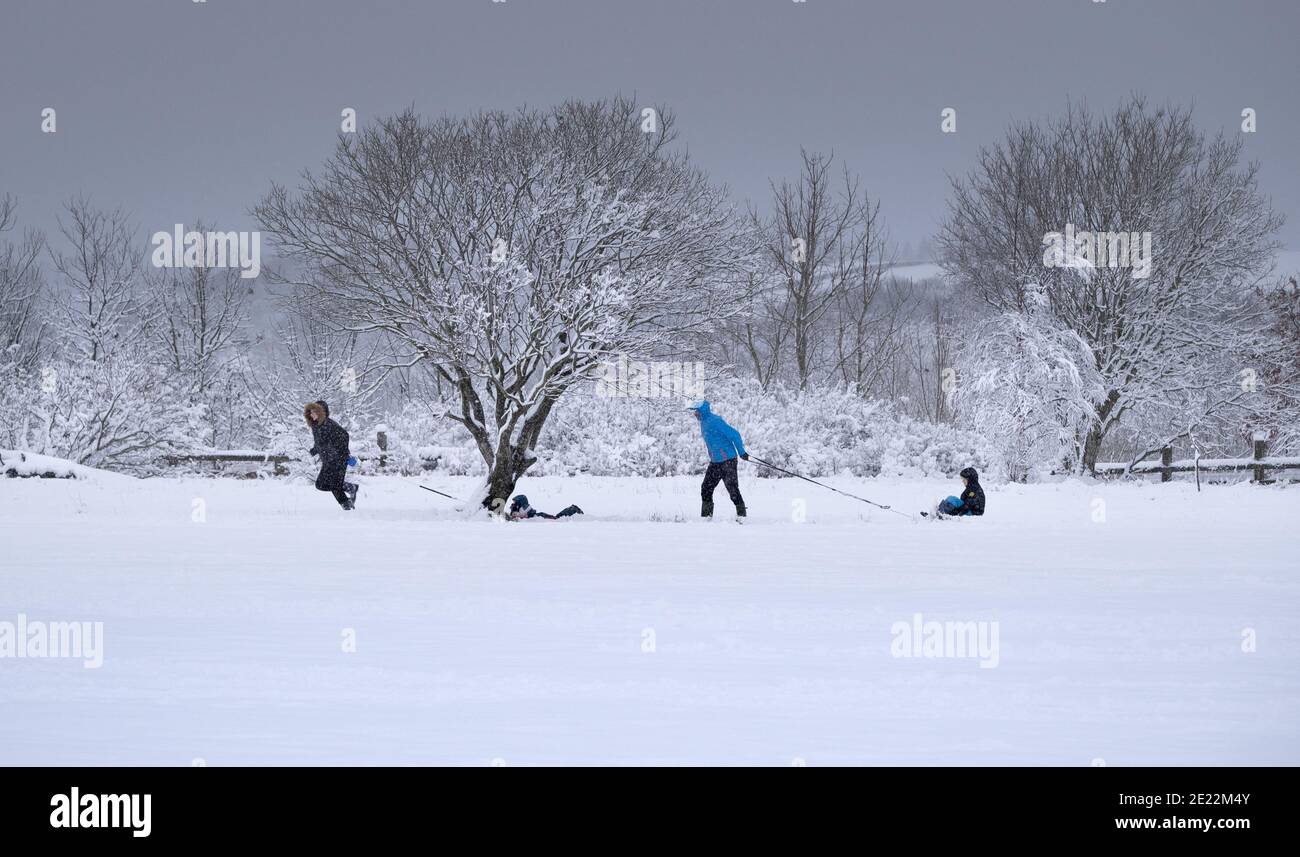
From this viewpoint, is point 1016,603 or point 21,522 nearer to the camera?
point 1016,603

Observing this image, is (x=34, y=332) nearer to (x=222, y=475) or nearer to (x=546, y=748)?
(x=222, y=475)

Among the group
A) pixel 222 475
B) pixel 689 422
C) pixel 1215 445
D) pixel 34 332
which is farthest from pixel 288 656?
pixel 34 332

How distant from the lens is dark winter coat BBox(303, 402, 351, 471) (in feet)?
55.2

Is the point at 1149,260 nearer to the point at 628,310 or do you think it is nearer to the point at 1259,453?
the point at 1259,453

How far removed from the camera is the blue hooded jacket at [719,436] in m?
17.0

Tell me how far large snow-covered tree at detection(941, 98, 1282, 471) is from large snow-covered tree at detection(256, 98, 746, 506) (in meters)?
13.8

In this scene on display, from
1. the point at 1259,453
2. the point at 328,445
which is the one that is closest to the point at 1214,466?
the point at 1259,453

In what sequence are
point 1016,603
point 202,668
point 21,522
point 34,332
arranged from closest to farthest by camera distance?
1. point 202,668
2. point 1016,603
3. point 21,522
4. point 34,332

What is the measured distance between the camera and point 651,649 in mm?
6559

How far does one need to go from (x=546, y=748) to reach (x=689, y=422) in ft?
84.7

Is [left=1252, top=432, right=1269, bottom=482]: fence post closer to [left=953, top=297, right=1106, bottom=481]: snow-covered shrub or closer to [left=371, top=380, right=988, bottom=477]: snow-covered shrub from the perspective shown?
[left=953, top=297, right=1106, bottom=481]: snow-covered shrub

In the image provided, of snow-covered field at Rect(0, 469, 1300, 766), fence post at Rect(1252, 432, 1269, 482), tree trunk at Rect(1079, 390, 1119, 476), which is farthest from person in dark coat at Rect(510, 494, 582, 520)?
fence post at Rect(1252, 432, 1269, 482)

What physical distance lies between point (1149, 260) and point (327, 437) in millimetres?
21528
